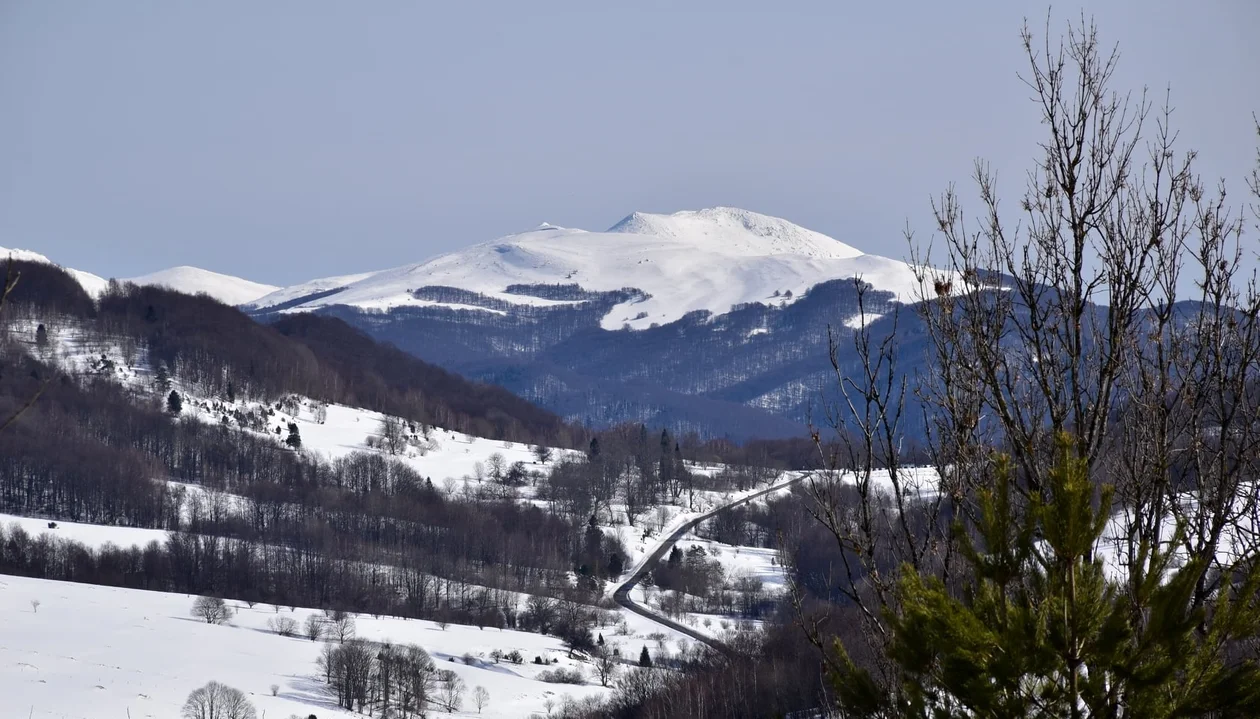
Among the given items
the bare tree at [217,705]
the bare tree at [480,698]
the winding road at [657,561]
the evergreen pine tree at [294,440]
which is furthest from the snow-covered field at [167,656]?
the evergreen pine tree at [294,440]

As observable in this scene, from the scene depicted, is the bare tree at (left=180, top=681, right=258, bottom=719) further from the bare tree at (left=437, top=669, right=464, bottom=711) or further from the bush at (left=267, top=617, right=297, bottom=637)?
the bush at (left=267, top=617, right=297, bottom=637)

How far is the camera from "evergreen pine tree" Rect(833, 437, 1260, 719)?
5387mm

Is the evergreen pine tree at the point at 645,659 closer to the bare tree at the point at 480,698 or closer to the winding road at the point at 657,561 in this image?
the winding road at the point at 657,561

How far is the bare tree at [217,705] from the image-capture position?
5319 cm

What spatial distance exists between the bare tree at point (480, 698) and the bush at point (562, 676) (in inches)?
218

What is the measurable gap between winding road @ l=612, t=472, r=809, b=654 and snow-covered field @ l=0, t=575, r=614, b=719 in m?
6.20

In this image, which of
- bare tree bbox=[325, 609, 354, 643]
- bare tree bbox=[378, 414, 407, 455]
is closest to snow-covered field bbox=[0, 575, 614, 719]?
bare tree bbox=[325, 609, 354, 643]

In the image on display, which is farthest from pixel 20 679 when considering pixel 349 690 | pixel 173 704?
pixel 349 690

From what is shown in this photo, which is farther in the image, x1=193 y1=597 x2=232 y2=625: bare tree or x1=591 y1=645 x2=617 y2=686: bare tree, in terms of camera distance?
x1=193 y1=597 x2=232 y2=625: bare tree

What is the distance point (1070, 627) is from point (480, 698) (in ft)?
196

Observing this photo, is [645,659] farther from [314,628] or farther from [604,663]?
[314,628]

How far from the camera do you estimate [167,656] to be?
215 feet

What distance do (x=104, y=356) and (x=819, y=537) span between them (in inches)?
3643

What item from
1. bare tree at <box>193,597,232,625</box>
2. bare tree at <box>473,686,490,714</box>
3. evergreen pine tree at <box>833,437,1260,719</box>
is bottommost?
bare tree at <box>473,686,490,714</box>
